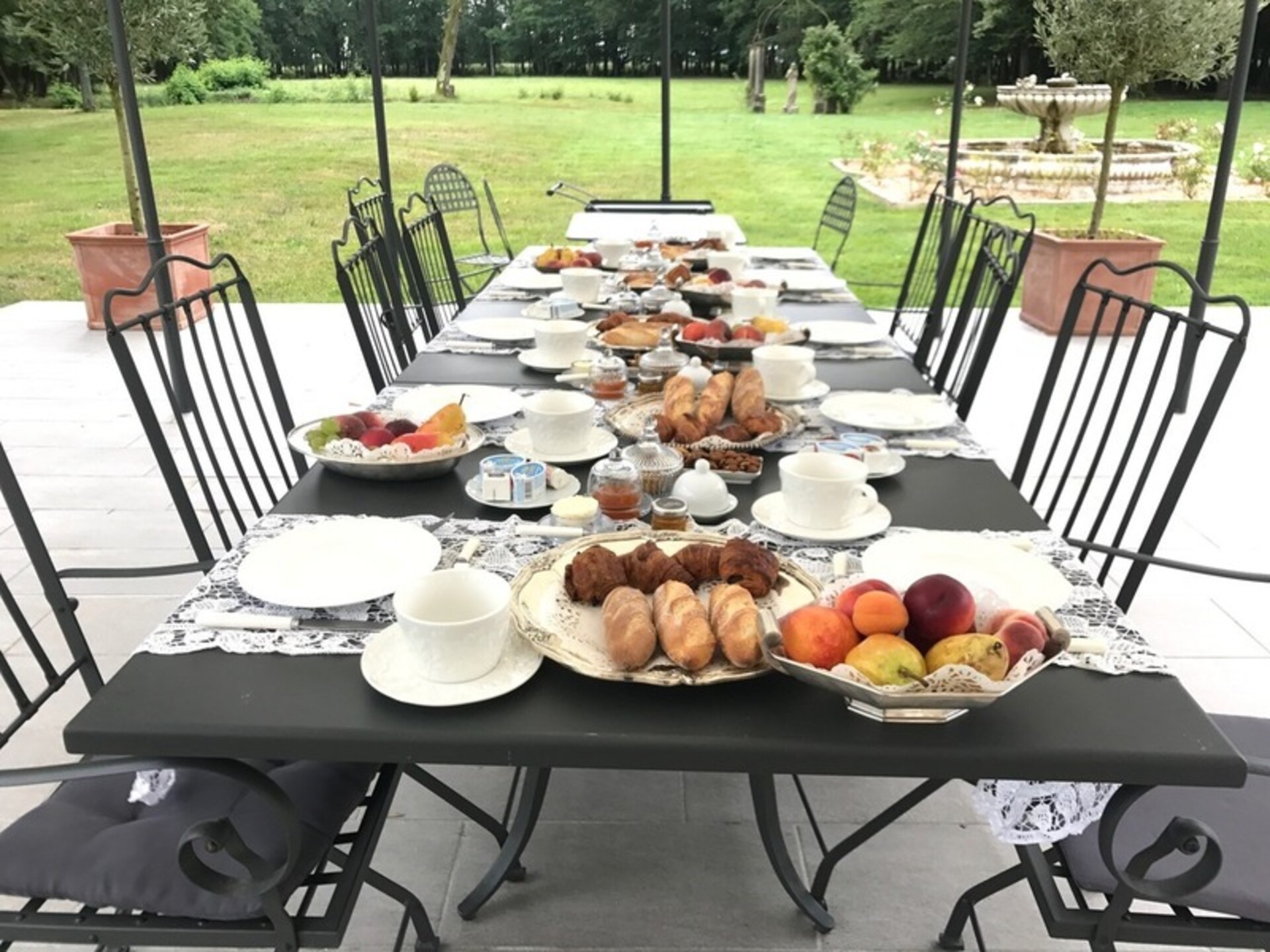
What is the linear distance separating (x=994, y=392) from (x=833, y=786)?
9.29 feet

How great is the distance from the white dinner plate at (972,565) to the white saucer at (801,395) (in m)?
0.65

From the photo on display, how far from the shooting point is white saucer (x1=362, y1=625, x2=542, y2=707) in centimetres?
98

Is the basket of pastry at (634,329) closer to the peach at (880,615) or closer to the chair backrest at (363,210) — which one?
the chair backrest at (363,210)

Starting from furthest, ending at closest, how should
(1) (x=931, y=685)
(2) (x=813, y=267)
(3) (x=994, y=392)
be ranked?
(3) (x=994, y=392) → (2) (x=813, y=267) → (1) (x=931, y=685)

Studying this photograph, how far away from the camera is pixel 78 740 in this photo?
36.9 inches

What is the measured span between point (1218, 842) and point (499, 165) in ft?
24.9

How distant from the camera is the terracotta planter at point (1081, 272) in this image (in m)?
5.08

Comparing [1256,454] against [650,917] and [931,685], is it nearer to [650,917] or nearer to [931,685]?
[650,917]

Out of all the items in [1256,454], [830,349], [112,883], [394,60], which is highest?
[394,60]

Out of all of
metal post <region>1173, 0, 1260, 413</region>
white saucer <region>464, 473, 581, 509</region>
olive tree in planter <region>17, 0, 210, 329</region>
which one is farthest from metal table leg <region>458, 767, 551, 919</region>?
olive tree in planter <region>17, 0, 210, 329</region>

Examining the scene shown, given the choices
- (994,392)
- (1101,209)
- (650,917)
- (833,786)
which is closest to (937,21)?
(1101,209)

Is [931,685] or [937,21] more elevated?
[937,21]

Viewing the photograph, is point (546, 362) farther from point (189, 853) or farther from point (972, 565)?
point (189, 853)

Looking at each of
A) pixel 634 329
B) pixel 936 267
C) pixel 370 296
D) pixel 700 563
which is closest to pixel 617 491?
pixel 700 563
